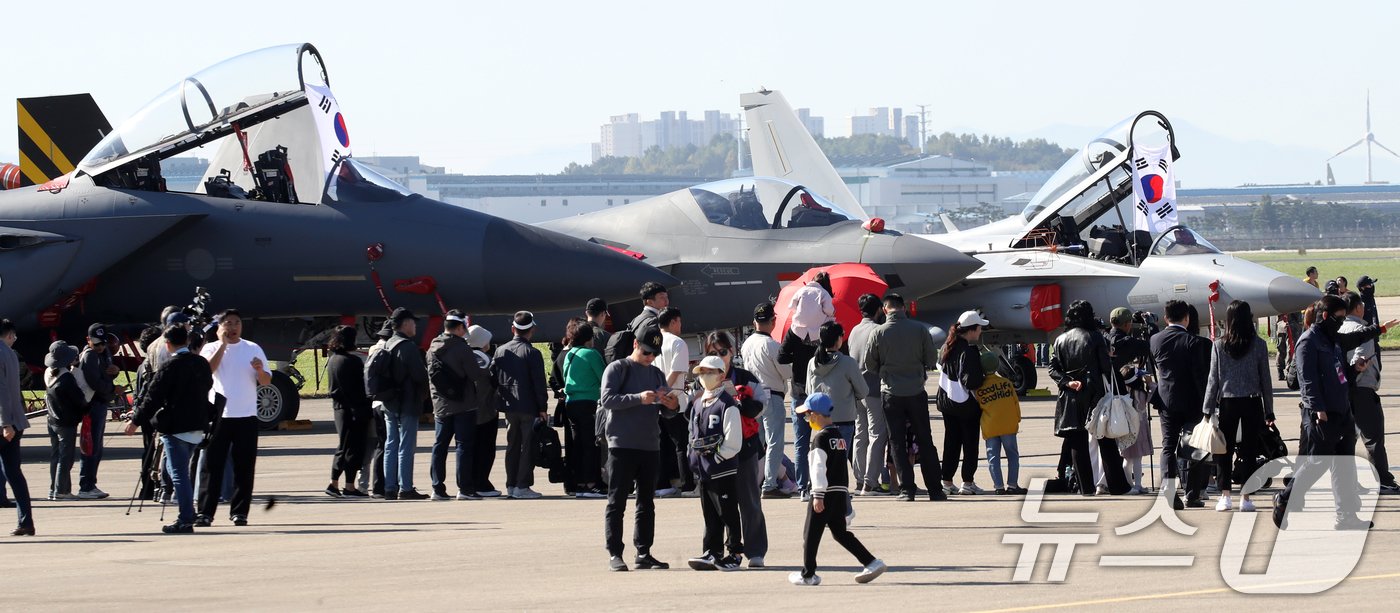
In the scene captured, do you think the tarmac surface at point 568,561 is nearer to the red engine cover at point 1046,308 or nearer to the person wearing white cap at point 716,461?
the person wearing white cap at point 716,461

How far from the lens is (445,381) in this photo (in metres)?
12.8

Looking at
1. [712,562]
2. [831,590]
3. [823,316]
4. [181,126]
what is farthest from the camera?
[181,126]

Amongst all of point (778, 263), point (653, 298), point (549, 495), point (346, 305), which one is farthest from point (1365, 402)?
point (346, 305)

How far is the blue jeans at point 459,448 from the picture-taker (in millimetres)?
12953

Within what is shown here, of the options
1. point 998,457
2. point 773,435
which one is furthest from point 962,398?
point 773,435

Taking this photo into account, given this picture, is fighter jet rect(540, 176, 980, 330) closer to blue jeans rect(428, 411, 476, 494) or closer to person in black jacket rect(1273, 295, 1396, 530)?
blue jeans rect(428, 411, 476, 494)

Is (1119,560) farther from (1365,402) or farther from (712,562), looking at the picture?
(1365,402)

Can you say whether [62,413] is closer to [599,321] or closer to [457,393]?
[457,393]

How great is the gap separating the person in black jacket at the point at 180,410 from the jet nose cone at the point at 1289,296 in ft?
47.1

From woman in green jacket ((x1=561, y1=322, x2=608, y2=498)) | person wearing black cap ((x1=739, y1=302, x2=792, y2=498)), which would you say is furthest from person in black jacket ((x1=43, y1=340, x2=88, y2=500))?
person wearing black cap ((x1=739, y1=302, x2=792, y2=498))

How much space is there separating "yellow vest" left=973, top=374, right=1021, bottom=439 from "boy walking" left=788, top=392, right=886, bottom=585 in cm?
414

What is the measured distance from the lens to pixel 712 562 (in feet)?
29.8

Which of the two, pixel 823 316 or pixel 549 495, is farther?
pixel 549 495

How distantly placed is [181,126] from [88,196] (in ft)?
4.01
